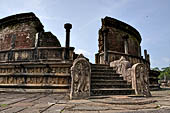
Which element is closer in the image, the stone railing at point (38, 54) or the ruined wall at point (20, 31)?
the stone railing at point (38, 54)

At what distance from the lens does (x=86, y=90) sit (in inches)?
154

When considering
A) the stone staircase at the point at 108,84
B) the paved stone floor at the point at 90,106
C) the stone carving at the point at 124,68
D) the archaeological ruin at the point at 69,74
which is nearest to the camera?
the paved stone floor at the point at 90,106

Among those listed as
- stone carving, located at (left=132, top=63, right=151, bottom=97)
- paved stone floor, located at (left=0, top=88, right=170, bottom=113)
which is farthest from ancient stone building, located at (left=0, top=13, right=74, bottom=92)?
stone carving, located at (left=132, top=63, right=151, bottom=97)

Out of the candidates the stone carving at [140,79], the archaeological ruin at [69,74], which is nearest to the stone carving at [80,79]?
the archaeological ruin at [69,74]

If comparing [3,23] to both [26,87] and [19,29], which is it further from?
[26,87]

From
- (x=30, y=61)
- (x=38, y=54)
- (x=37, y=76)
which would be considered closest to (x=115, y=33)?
(x=38, y=54)

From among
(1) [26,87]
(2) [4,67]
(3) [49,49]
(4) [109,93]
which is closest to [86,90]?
(4) [109,93]

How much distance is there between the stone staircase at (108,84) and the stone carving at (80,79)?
0.56 meters

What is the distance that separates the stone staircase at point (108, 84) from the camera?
446cm

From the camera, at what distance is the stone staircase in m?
4.46

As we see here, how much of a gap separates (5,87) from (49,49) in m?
2.94

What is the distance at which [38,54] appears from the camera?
23.9 feet

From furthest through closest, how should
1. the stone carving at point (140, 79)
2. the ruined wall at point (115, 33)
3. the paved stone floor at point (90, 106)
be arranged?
the ruined wall at point (115, 33) → the stone carving at point (140, 79) → the paved stone floor at point (90, 106)

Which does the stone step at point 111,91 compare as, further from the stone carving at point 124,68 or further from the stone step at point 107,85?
the stone carving at point 124,68
